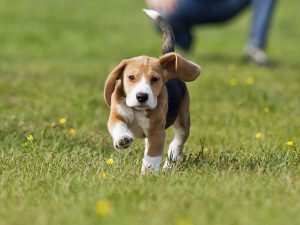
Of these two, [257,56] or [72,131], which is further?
[257,56]

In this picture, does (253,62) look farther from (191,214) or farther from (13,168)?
(191,214)

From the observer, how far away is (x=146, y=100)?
4738mm

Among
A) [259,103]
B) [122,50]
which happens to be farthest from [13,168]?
[122,50]

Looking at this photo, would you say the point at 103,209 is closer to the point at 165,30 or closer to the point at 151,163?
the point at 151,163

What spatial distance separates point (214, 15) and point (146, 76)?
838 centimetres

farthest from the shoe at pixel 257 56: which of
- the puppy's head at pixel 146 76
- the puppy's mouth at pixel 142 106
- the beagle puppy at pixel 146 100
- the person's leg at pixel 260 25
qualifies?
the puppy's mouth at pixel 142 106

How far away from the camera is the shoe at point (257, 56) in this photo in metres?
12.2

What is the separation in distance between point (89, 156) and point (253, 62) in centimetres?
727

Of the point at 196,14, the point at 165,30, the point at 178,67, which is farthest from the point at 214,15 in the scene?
the point at 178,67

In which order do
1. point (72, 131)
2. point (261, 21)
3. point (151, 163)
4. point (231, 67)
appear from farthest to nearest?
point (261, 21)
point (231, 67)
point (72, 131)
point (151, 163)

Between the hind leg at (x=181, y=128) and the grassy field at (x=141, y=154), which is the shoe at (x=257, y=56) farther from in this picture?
the hind leg at (x=181, y=128)

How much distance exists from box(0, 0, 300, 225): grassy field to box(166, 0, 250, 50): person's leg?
23.6 inches

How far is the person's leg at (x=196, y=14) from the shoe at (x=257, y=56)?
86cm

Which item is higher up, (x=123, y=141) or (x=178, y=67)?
(x=178, y=67)
